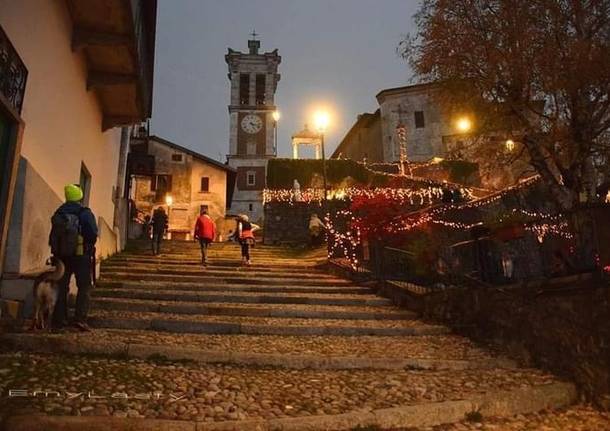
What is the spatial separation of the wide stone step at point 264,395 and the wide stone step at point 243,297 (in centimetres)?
405

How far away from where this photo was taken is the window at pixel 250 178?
48781 millimetres

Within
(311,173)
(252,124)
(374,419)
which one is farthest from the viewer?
(252,124)

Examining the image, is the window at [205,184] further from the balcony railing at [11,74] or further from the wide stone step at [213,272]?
the balcony railing at [11,74]

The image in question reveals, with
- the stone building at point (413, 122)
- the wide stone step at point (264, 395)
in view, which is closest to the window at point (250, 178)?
the stone building at point (413, 122)

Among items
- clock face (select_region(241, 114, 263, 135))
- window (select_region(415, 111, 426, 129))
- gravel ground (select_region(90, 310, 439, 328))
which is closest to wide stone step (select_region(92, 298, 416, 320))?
gravel ground (select_region(90, 310, 439, 328))

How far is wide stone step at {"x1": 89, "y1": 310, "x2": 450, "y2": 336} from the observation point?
259 inches

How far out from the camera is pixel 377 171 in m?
32.2

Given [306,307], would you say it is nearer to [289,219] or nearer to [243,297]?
[243,297]

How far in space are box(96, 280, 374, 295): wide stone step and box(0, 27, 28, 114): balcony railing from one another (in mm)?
4946

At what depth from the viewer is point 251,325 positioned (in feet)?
22.4

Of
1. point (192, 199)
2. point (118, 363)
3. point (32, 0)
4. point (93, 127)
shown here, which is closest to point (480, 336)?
point (118, 363)

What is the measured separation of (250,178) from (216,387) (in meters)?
45.8

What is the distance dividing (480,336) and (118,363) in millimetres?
5310

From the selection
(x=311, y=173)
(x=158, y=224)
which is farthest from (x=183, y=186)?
(x=158, y=224)
